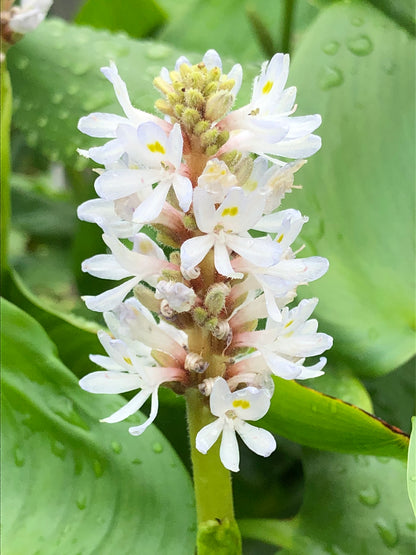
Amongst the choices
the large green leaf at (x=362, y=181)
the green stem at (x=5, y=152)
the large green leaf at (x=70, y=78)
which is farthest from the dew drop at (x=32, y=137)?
the large green leaf at (x=362, y=181)

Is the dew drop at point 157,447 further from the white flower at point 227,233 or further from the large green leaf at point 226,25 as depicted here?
the large green leaf at point 226,25

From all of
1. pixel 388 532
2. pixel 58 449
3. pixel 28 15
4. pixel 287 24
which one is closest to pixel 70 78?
pixel 28 15

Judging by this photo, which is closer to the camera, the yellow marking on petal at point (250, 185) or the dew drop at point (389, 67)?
the yellow marking on petal at point (250, 185)

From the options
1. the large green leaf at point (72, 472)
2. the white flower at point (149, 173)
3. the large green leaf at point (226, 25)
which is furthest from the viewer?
the large green leaf at point (226, 25)

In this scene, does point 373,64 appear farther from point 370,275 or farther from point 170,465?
point 170,465

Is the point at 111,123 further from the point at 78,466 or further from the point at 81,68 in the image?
the point at 81,68

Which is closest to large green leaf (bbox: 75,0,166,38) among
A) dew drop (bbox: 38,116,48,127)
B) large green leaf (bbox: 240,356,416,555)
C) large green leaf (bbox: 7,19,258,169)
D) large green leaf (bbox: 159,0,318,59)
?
large green leaf (bbox: 159,0,318,59)

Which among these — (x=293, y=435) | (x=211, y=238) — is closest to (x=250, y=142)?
(x=211, y=238)
